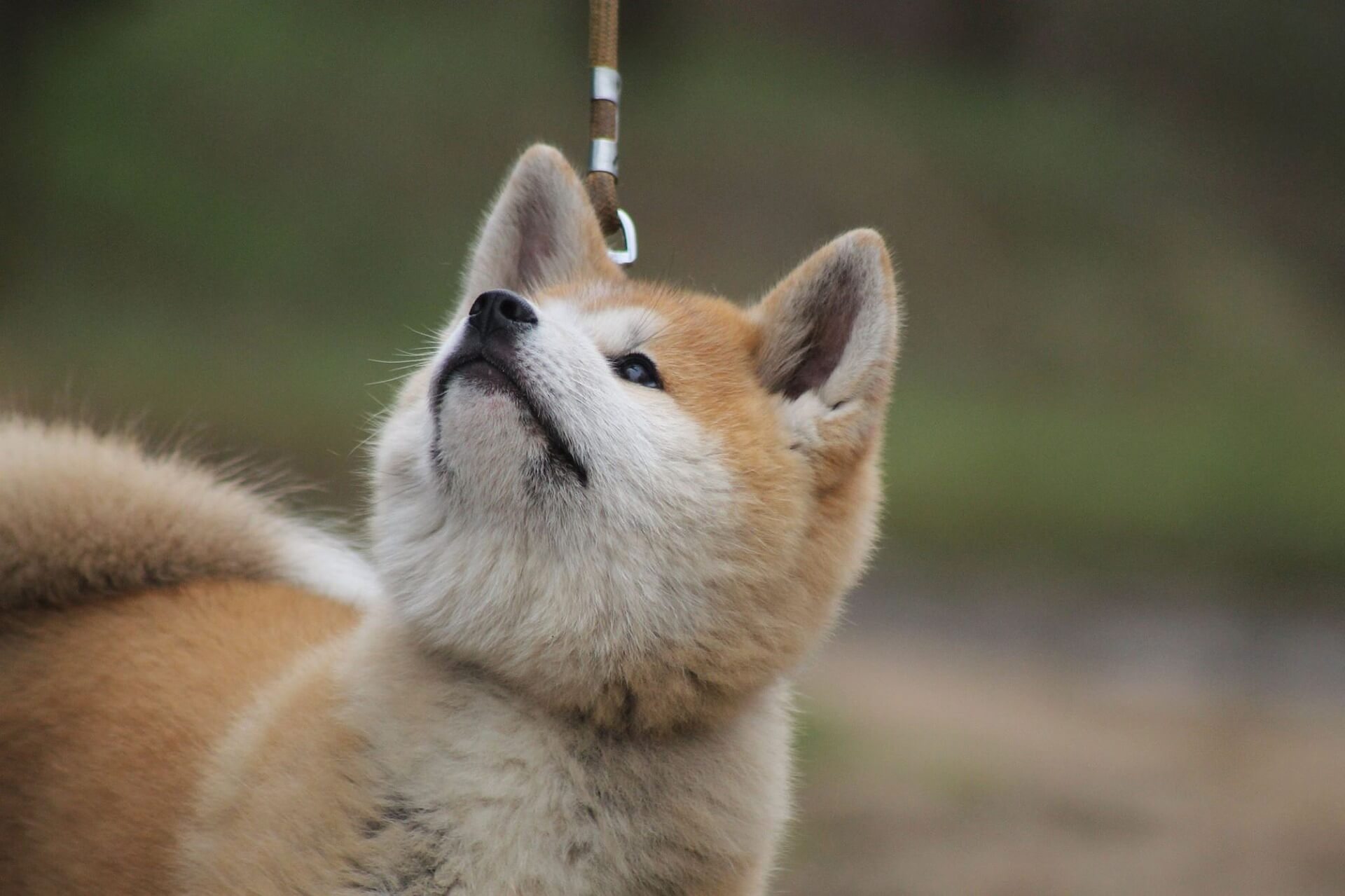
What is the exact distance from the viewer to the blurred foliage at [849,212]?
6414 mm

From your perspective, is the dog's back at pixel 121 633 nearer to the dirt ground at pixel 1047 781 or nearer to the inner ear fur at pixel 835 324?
the inner ear fur at pixel 835 324

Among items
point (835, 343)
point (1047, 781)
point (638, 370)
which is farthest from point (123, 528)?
point (1047, 781)

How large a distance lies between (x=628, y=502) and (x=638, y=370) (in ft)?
0.87

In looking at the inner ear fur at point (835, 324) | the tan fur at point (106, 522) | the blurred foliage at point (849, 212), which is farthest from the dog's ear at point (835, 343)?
the blurred foliage at point (849, 212)

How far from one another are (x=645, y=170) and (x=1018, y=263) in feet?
8.60

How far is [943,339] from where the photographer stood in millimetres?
7316

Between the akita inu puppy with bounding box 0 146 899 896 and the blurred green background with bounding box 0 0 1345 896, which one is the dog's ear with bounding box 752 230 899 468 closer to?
the akita inu puppy with bounding box 0 146 899 896

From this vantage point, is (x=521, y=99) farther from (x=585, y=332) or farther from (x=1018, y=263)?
(x=585, y=332)

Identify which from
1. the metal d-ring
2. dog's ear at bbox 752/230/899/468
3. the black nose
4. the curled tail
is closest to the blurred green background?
the curled tail

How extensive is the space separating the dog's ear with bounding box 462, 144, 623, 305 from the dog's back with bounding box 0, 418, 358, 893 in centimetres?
70

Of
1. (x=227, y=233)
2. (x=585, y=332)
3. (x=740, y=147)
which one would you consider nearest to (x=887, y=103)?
(x=740, y=147)

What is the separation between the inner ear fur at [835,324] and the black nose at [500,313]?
456 mm

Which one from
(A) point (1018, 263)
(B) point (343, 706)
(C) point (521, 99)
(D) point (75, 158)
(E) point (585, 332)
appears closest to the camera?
(B) point (343, 706)

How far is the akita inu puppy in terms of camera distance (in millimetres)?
1566
